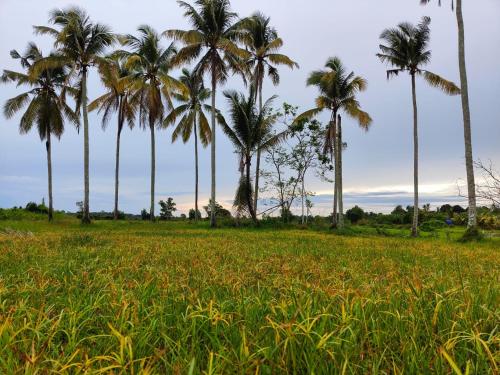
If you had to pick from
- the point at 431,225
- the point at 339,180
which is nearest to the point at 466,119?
the point at 339,180

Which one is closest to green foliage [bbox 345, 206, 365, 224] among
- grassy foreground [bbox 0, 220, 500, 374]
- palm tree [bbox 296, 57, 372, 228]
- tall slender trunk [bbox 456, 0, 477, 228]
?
palm tree [bbox 296, 57, 372, 228]

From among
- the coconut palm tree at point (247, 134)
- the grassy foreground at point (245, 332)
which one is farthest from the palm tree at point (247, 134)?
the grassy foreground at point (245, 332)

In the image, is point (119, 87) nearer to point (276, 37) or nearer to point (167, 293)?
point (276, 37)

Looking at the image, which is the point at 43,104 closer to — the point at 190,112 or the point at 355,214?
the point at 190,112

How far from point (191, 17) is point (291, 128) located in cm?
1112

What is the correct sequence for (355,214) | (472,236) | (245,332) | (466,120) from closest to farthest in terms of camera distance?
(245,332)
(472,236)
(466,120)
(355,214)

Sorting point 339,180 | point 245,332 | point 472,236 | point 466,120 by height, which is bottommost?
point 472,236

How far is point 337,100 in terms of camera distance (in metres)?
25.6

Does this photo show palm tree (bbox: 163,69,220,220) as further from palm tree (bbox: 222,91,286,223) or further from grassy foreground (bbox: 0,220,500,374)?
grassy foreground (bbox: 0,220,500,374)

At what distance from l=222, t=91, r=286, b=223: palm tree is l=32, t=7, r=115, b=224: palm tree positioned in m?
9.16

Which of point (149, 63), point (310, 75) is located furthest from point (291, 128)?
point (149, 63)

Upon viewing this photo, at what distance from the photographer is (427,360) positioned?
186 cm

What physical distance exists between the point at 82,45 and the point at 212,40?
862cm

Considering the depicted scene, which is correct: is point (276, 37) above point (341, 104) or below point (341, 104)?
above
